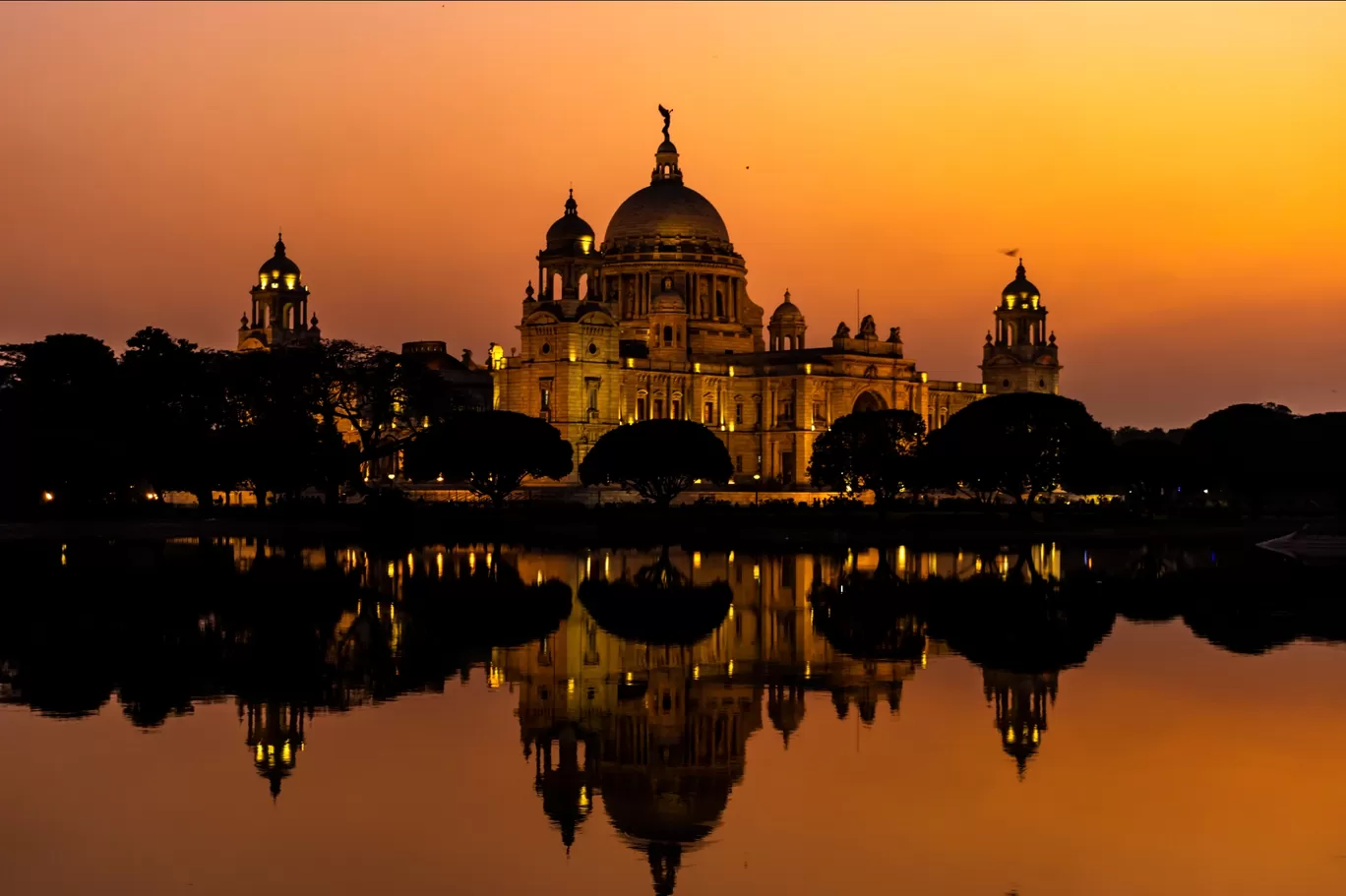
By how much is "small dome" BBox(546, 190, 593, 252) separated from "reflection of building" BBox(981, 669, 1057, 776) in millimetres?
118801

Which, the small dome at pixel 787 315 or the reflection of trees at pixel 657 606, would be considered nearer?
the reflection of trees at pixel 657 606

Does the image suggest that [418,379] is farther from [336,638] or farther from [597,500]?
[336,638]

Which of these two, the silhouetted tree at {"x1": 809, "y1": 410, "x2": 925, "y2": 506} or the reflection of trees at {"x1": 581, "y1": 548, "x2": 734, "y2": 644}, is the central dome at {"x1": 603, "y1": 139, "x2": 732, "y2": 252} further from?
the reflection of trees at {"x1": 581, "y1": 548, "x2": 734, "y2": 644}

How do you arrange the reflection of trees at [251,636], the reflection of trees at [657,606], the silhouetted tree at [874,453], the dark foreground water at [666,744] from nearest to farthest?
1. the dark foreground water at [666,744]
2. the reflection of trees at [251,636]
3. the reflection of trees at [657,606]
4. the silhouetted tree at [874,453]

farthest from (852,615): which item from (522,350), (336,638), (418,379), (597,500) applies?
(522,350)

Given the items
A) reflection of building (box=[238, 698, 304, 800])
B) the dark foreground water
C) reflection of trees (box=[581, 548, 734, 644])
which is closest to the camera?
the dark foreground water

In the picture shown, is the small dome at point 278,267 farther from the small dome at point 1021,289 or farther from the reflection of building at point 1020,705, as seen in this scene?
the reflection of building at point 1020,705

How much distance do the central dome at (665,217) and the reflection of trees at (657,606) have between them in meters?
105

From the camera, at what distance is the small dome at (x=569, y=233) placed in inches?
6112

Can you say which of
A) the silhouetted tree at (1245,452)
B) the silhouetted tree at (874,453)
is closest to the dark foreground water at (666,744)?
the silhouetted tree at (874,453)

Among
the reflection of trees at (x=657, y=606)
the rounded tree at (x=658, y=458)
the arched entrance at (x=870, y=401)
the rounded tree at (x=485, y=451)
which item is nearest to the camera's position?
the reflection of trees at (x=657, y=606)

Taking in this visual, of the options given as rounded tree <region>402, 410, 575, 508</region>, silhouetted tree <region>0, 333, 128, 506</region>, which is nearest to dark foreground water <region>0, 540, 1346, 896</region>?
silhouetted tree <region>0, 333, 128, 506</region>

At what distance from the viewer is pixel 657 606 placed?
5322 centimetres

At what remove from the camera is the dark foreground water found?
22.9 meters
